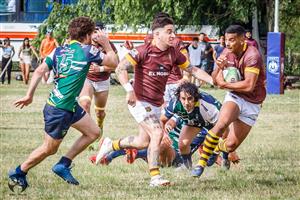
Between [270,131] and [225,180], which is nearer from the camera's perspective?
[225,180]

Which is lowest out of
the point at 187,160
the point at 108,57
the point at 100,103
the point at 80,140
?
the point at 187,160

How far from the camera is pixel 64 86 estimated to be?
10.5 metres

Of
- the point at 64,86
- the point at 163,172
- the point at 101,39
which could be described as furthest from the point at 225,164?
the point at 64,86

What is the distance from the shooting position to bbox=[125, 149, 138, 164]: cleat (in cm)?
1339

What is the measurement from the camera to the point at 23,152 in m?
15.2

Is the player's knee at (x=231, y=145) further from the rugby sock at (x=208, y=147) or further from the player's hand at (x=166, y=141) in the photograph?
the player's hand at (x=166, y=141)

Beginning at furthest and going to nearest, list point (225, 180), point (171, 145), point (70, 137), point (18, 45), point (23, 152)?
point (18, 45) → point (70, 137) → point (23, 152) → point (171, 145) → point (225, 180)

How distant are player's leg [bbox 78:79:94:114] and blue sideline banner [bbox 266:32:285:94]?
54.5 feet

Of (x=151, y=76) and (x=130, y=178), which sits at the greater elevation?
(x=151, y=76)

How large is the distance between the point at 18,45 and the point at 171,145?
28.4 m

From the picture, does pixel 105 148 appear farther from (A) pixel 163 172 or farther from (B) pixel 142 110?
(B) pixel 142 110

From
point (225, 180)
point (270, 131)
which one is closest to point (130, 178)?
point (225, 180)

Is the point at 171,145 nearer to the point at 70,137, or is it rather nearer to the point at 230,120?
the point at 230,120

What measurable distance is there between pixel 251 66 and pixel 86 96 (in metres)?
4.87
